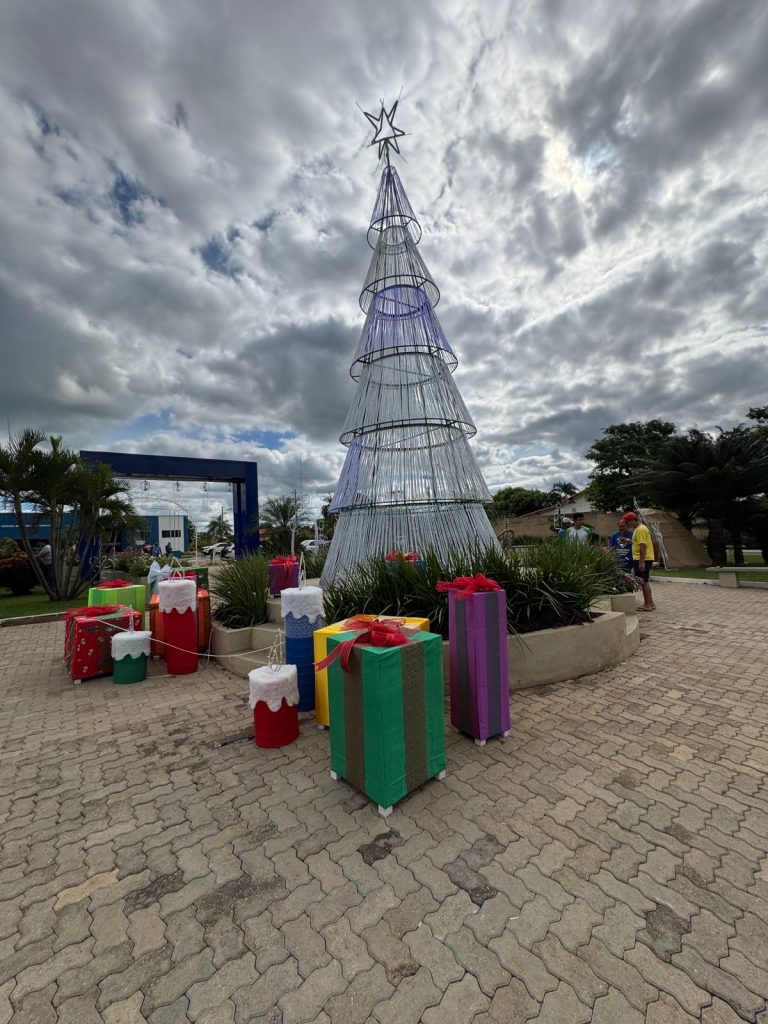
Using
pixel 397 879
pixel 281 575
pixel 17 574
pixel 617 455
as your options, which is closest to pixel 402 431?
pixel 281 575

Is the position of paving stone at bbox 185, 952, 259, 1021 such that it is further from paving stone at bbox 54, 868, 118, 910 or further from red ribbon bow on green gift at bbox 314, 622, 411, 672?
red ribbon bow on green gift at bbox 314, 622, 411, 672

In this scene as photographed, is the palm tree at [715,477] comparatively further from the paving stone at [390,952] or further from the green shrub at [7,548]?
the green shrub at [7,548]

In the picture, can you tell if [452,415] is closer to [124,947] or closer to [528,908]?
[528,908]

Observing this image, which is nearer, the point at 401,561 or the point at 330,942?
the point at 330,942

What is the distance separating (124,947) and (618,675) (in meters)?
Answer: 4.29

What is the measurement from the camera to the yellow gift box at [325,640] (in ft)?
10.4

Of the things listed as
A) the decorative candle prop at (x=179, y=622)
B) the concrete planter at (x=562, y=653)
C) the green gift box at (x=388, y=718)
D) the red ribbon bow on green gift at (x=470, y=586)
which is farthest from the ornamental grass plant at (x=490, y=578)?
the green gift box at (x=388, y=718)

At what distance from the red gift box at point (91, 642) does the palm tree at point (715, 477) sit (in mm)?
16861

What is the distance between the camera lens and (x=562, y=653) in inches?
165

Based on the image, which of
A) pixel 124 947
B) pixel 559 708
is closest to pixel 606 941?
pixel 124 947

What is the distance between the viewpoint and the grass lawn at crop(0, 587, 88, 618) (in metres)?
9.56

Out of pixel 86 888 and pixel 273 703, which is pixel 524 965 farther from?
pixel 273 703

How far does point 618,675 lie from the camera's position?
4.31 m

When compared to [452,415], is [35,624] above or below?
below
